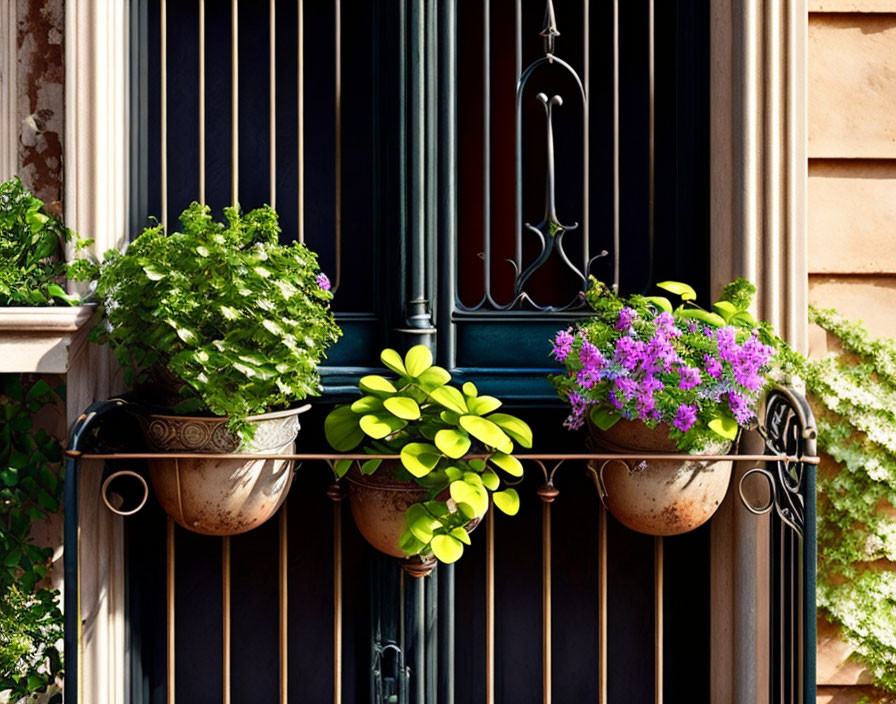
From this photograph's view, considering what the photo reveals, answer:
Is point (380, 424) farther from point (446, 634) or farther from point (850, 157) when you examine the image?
point (850, 157)

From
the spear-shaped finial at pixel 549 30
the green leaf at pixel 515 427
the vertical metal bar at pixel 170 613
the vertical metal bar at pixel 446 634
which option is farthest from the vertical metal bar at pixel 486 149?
the vertical metal bar at pixel 170 613

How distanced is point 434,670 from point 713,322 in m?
1.22

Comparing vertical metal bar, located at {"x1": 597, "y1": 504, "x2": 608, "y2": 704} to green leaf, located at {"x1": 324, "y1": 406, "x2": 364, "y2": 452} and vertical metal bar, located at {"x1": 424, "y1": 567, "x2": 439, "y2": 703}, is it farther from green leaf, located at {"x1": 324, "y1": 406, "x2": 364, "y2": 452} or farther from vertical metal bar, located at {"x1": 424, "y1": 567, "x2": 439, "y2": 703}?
green leaf, located at {"x1": 324, "y1": 406, "x2": 364, "y2": 452}

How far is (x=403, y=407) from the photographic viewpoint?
2105 millimetres

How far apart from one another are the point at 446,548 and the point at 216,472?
58cm

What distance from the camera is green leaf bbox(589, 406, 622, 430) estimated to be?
219 cm

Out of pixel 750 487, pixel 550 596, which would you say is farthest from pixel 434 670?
pixel 750 487

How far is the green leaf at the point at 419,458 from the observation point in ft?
6.73

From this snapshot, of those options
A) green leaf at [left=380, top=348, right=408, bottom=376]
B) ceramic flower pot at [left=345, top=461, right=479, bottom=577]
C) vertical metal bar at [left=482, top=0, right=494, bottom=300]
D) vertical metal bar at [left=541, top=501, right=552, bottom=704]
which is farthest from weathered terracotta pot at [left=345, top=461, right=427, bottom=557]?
vertical metal bar at [left=482, top=0, right=494, bottom=300]

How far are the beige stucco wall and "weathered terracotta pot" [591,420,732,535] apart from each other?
545mm

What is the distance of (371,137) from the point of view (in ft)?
8.30

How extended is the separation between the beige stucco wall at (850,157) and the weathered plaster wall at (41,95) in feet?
6.78

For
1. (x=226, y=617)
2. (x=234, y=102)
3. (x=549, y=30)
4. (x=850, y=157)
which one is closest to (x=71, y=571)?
(x=226, y=617)

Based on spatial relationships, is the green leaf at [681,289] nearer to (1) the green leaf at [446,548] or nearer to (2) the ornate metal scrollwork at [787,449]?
(2) the ornate metal scrollwork at [787,449]
